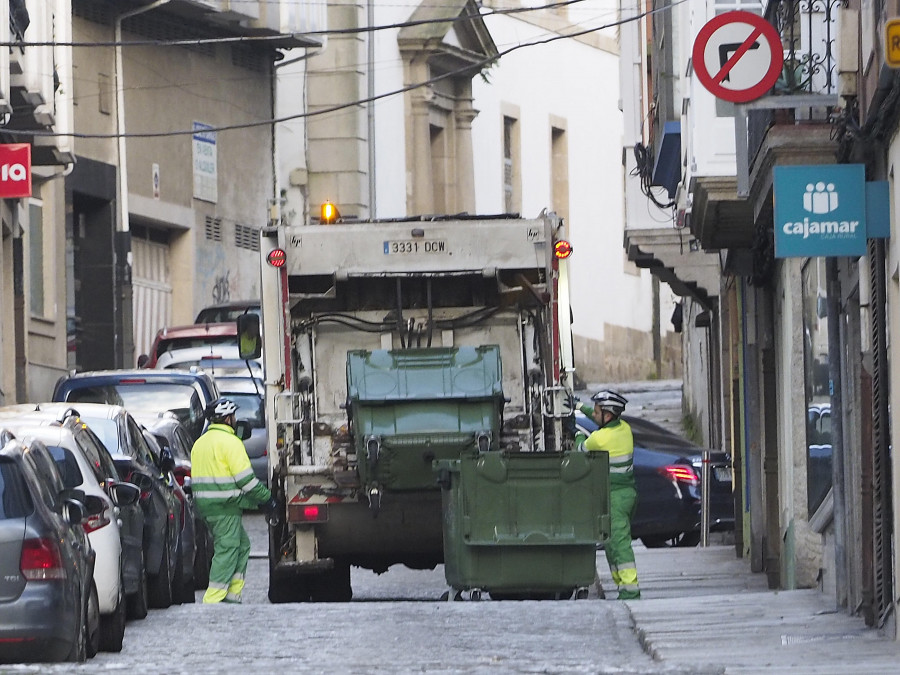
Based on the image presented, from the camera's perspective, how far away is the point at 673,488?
2094 centimetres

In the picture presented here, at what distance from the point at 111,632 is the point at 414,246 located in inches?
185

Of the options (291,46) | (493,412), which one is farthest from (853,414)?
(291,46)

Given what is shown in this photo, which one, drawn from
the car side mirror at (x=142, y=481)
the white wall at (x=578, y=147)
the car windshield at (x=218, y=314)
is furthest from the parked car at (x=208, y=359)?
the white wall at (x=578, y=147)

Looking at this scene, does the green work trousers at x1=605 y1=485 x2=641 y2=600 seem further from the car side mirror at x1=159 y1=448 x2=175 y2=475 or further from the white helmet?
the car side mirror at x1=159 y1=448 x2=175 y2=475

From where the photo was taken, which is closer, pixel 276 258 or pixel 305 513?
pixel 305 513

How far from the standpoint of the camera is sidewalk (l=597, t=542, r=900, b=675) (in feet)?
35.2

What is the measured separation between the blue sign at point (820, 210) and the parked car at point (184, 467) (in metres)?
5.89

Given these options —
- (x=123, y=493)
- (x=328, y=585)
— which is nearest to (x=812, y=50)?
(x=123, y=493)

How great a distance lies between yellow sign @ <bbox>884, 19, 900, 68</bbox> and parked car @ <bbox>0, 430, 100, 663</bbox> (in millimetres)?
4322

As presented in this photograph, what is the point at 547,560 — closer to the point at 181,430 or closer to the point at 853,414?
the point at 853,414

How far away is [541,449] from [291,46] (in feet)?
72.6

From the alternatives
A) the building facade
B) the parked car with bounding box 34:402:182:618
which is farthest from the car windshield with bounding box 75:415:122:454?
the building facade

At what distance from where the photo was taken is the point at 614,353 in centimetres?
4706

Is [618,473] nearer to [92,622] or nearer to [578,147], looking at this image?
[92,622]
